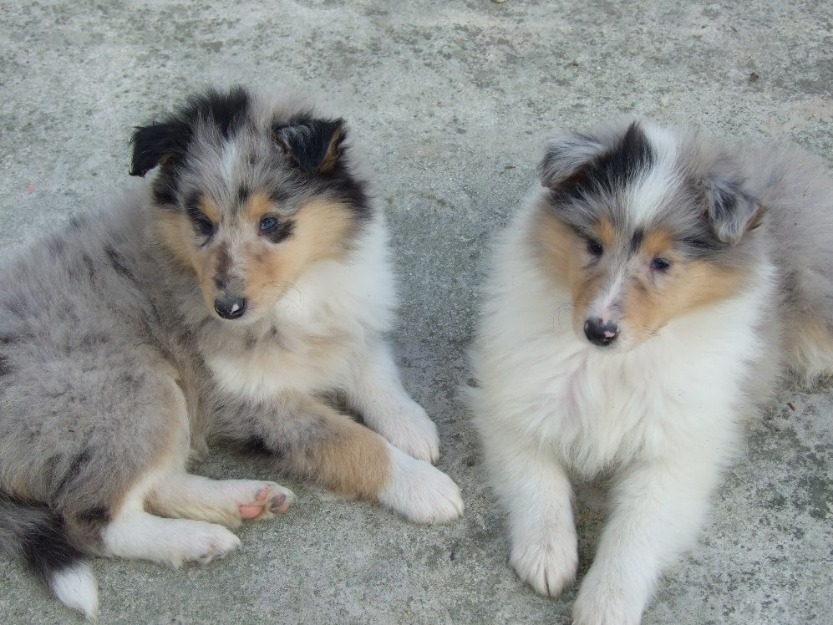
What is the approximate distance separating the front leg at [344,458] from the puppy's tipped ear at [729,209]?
1.36m

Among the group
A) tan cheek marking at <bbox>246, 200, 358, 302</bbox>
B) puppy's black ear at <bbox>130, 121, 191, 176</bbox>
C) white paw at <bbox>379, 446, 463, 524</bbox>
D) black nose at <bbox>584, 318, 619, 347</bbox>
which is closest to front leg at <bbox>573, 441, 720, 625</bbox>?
white paw at <bbox>379, 446, 463, 524</bbox>

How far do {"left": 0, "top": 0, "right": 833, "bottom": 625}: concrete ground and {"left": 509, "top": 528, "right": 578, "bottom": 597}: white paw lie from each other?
0.06 meters

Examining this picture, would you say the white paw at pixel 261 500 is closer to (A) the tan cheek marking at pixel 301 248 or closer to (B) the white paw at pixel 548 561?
(A) the tan cheek marking at pixel 301 248

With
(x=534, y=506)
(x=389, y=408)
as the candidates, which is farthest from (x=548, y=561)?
(x=389, y=408)

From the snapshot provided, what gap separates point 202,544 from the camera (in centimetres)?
312

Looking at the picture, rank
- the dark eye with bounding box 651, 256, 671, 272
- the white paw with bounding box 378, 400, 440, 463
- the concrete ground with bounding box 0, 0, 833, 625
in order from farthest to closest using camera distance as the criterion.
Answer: the white paw with bounding box 378, 400, 440, 463 → the concrete ground with bounding box 0, 0, 833, 625 → the dark eye with bounding box 651, 256, 671, 272

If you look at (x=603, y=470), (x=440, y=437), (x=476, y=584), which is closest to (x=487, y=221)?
(x=440, y=437)

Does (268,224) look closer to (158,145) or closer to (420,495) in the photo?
(158,145)

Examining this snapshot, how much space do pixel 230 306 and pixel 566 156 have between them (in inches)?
48.2

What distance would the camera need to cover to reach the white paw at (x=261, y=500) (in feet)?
10.7

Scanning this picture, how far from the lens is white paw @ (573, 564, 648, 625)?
112 inches

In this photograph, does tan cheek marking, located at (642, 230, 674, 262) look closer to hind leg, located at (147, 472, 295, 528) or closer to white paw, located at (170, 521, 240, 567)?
hind leg, located at (147, 472, 295, 528)

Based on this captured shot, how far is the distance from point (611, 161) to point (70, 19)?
14.3ft

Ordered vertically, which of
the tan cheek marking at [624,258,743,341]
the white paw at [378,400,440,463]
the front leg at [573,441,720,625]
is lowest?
the white paw at [378,400,440,463]
